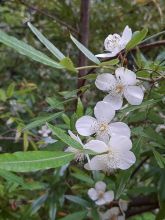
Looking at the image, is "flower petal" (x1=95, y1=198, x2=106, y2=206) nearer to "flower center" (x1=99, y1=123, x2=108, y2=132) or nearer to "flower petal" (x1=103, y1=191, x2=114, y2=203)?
"flower petal" (x1=103, y1=191, x2=114, y2=203)

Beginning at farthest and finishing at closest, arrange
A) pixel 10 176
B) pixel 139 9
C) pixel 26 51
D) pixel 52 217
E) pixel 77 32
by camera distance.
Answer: pixel 139 9, pixel 77 32, pixel 52 217, pixel 10 176, pixel 26 51

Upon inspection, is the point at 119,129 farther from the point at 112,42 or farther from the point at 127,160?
the point at 112,42

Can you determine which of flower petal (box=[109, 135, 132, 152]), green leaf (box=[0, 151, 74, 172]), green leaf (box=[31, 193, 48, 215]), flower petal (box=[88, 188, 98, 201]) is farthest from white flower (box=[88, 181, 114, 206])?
green leaf (box=[0, 151, 74, 172])

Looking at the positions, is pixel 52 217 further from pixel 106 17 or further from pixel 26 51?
pixel 106 17

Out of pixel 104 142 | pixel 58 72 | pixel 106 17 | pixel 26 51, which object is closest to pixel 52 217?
pixel 104 142

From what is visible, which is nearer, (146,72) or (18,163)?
(18,163)

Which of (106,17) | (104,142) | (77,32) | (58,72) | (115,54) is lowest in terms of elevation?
(58,72)

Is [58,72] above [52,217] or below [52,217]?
below
